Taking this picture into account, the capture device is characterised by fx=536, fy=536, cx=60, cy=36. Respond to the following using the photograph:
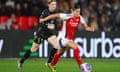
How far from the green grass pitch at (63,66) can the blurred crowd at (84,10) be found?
8.57ft

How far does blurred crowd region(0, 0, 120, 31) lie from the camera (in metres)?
22.5

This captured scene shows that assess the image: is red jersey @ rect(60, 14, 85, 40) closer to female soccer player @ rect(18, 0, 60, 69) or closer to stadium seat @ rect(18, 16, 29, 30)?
female soccer player @ rect(18, 0, 60, 69)

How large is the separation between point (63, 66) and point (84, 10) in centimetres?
611

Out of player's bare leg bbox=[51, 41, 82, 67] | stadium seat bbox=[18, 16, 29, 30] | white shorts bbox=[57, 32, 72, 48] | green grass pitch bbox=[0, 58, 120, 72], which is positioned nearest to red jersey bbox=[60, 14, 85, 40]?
white shorts bbox=[57, 32, 72, 48]

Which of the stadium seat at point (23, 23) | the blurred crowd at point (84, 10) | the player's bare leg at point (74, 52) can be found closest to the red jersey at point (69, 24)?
the player's bare leg at point (74, 52)

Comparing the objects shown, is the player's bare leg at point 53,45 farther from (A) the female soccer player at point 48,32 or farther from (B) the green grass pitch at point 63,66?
(B) the green grass pitch at point 63,66

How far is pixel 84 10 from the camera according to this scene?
23266 mm

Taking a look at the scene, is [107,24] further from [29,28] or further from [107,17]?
[29,28]

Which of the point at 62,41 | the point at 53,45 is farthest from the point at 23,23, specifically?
the point at 62,41

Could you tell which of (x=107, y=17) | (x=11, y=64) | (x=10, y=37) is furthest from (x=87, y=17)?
(x=11, y=64)

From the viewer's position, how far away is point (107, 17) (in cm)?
2289

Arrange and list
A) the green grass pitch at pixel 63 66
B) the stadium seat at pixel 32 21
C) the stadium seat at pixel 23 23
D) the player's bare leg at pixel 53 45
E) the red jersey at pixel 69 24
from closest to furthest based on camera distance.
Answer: the red jersey at pixel 69 24 < the player's bare leg at pixel 53 45 < the green grass pitch at pixel 63 66 < the stadium seat at pixel 23 23 < the stadium seat at pixel 32 21

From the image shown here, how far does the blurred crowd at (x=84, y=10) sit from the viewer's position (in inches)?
888

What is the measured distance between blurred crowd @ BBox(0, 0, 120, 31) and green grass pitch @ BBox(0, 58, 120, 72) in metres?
2.61
